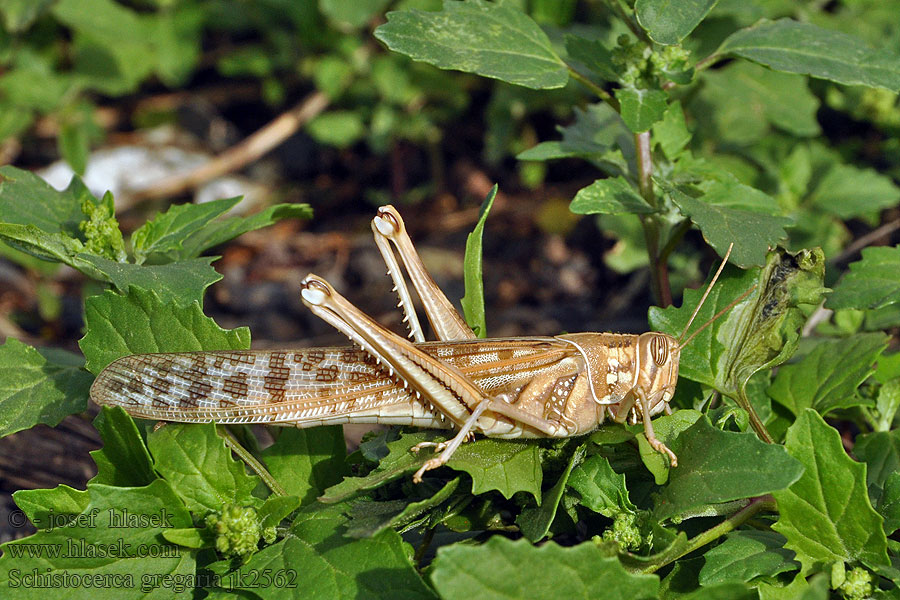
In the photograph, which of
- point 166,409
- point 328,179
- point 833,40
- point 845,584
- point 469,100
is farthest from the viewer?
point 328,179

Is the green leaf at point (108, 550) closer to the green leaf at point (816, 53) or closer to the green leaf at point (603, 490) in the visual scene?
the green leaf at point (603, 490)

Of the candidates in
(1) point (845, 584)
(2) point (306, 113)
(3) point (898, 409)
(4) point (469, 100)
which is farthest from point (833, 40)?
(2) point (306, 113)

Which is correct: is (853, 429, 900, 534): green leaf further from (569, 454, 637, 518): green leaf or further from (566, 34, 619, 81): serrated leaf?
Answer: (566, 34, 619, 81): serrated leaf

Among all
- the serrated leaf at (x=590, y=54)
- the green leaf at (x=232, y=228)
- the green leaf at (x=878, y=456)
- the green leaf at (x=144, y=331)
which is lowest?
the green leaf at (x=878, y=456)

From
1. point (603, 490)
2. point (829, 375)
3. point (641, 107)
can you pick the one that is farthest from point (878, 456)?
point (641, 107)

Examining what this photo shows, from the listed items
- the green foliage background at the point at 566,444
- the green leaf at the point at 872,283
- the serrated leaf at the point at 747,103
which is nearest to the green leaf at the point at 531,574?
the green foliage background at the point at 566,444

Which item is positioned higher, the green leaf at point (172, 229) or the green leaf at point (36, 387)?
the green leaf at point (172, 229)

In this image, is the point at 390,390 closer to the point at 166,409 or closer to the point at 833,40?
the point at 166,409
